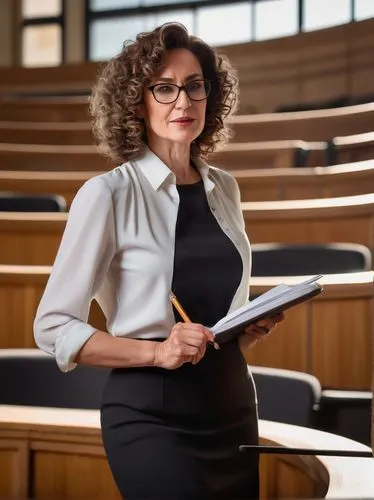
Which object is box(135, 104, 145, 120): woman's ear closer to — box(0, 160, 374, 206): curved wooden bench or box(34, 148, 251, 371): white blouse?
box(34, 148, 251, 371): white blouse

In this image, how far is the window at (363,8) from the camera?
10.8 ft

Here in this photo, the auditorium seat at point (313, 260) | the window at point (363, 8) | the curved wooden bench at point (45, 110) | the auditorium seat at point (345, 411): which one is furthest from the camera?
the curved wooden bench at point (45, 110)

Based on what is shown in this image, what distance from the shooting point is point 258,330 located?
0.67 metres

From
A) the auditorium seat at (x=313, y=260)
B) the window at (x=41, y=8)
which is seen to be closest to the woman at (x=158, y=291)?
the auditorium seat at (x=313, y=260)

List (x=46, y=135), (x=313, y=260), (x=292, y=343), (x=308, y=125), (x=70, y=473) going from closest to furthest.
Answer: (x=70, y=473), (x=292, y=343), (x=313, y=260), (x=308, y=125), (x=46, y=135)

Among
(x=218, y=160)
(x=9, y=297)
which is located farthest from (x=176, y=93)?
(x=218, y=160)

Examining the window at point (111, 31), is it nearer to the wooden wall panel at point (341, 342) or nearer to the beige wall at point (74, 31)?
the beige wall at point (74, 31)

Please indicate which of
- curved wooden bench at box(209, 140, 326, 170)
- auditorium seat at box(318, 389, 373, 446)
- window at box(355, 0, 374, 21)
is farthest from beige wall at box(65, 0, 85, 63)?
auditorium seat at box(318, 389, 373, 446)

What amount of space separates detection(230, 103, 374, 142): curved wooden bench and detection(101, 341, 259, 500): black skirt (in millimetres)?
1957

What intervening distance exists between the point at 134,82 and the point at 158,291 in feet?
0.53

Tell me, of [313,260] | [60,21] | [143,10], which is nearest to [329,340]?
[313,260]

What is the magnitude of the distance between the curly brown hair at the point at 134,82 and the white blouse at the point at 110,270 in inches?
1.5

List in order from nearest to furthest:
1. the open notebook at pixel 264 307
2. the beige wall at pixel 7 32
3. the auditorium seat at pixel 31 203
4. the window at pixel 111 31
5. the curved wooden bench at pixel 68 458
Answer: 1. the open notebook at pixel 264 307
2. the curved wooden bench at pixel 68 458
3. the auditorium seat at pixel 31 203
4. the window at pixel 111 31
5. the beige wall at pixel 7 32

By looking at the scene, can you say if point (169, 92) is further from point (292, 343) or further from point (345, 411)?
point (292, 343)
